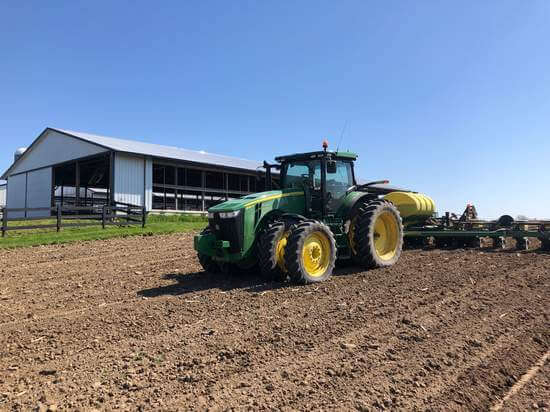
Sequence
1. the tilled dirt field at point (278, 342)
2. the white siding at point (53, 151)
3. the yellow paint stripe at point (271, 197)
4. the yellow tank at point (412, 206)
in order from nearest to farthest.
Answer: the tilled dirt field at point (278, 342)
the yellow paint stripe at point (271, 197)
the yellow tank at point (412, 206)
the white siding at point (53, 151)

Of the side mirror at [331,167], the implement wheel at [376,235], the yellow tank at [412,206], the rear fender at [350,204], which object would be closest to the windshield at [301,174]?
the side mirror at [331,167]

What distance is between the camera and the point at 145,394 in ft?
11.3

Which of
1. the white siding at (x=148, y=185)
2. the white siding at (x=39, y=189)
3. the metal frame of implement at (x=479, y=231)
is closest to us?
the metal frame of implement at (x=479, y=231)

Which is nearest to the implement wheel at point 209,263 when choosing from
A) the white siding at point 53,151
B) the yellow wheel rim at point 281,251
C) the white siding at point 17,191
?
the yellow wheel rim at point 281,251

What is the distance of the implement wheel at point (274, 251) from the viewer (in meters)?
7.14

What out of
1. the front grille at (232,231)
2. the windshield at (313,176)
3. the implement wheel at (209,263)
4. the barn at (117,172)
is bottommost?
the implement wheel at (209,263)

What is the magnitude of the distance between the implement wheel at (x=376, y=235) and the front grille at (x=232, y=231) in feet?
8.48

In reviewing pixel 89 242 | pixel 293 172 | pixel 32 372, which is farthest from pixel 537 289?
pixel 89 242

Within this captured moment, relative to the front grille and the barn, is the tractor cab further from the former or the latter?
the barn

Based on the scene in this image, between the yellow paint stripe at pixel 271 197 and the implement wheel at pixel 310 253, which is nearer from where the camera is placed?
the implement wheel at pixel 310 253

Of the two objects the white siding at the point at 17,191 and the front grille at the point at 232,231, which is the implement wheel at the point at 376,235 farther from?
the white siding at the point at 17,191

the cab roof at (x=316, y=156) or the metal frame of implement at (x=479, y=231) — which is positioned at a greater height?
the cab roof at (x=316, y=156)

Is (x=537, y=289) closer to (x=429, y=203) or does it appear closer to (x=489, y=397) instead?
(x=489, y=397)

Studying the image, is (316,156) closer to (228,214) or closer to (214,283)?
(228,214)
